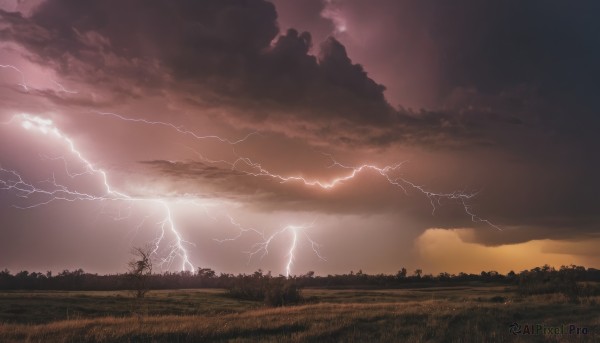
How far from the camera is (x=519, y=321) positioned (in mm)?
24406

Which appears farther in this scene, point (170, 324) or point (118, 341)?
point (170, 324)

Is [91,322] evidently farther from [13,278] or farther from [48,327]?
[13,278]

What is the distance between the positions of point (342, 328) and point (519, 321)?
8.22 metres

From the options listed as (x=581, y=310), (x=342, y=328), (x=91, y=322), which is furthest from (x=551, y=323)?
(x=91, y=322)

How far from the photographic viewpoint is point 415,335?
20422 mm

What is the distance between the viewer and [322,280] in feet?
388

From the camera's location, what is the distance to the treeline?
5814 cm

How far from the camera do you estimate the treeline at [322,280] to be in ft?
191

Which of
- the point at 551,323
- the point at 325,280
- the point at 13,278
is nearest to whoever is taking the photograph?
the point at 551,323

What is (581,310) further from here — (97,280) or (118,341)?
(97,280)

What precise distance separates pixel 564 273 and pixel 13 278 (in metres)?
82.9

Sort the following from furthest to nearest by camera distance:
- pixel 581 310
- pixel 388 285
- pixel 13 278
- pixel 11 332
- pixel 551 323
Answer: pixel 388 285
pixel 13 278
pixel 581 310
pixel 551 323
pixel 11 332

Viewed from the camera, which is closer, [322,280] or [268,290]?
[268,290]

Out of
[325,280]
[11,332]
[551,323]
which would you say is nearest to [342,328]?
[551,323]
